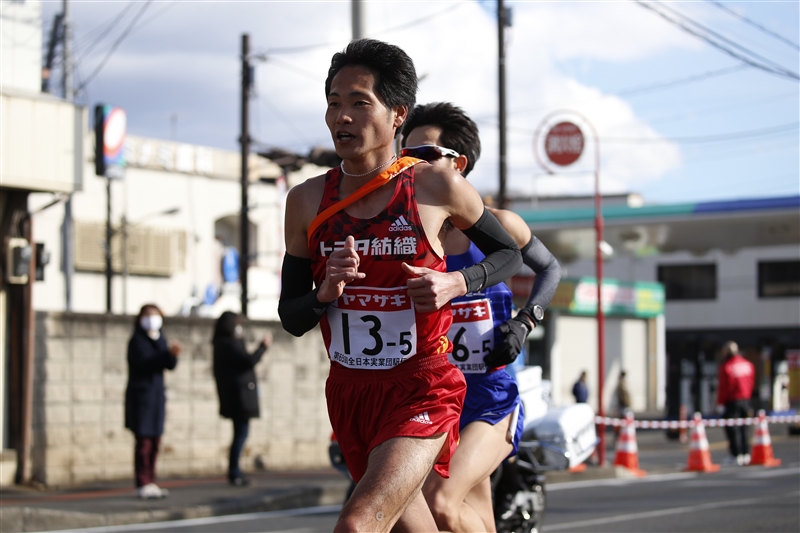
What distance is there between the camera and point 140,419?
37.7 ft

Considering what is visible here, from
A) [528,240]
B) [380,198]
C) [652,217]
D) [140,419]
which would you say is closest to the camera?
[380,198]

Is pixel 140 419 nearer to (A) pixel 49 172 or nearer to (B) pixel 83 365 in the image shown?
(B) pixel 83 365

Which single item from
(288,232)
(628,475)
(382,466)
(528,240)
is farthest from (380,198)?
(628,475)

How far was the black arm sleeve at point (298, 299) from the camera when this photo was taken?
12.6 ft

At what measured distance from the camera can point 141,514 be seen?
1048 cm

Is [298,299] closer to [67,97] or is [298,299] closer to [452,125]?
[452,125]

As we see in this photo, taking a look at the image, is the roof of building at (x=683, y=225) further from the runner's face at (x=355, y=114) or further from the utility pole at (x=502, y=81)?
the runner's face at (x=355, y=114)

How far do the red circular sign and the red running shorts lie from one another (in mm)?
20580

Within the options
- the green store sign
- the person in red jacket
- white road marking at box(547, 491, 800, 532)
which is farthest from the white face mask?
the green store sign

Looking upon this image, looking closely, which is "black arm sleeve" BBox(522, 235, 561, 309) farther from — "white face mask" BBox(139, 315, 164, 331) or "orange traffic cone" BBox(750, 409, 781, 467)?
"orange traffic cone" BBox(750, 409, 781, 467)

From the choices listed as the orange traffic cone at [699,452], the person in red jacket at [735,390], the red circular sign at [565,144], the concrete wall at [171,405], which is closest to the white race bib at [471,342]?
the concrete wall at [171,405]

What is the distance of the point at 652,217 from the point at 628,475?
56.8 feet

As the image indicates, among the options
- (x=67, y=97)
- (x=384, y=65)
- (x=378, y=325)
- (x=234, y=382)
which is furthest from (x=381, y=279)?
(x=67, y=97)

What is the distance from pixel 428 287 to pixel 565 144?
2101 centimetres
